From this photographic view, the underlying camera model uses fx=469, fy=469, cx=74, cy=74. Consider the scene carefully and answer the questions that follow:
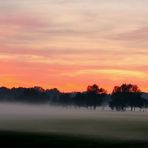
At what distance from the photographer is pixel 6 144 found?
58250 mm

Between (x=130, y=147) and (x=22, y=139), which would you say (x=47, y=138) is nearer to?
(x=22, y=139)

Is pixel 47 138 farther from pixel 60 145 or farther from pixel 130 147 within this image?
pixel 130 147

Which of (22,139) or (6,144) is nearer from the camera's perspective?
(6,144)

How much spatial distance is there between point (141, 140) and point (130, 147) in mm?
9514

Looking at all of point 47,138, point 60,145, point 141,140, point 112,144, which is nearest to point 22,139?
point 47,138

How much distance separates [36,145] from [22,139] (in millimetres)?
6887

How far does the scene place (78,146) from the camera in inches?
2275

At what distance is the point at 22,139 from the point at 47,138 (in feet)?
12.8

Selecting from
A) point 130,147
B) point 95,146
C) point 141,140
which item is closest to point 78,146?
point 95,146

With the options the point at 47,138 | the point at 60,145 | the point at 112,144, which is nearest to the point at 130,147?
the point at 112,144

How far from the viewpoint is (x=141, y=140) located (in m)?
66.2

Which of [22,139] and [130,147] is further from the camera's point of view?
[22,139]

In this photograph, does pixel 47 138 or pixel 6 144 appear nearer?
pixel 6 144

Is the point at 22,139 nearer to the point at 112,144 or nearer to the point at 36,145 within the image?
the point at 36,145
